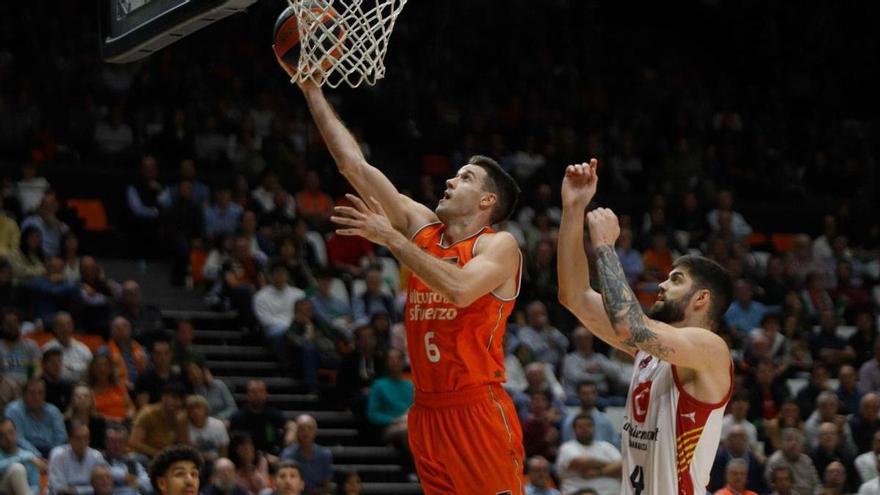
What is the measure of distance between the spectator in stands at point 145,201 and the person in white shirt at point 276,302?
177 centimetres

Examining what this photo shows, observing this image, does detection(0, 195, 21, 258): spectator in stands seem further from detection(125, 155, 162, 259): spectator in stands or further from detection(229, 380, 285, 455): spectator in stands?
detection(229, 380, 285, 455): spectator in stands

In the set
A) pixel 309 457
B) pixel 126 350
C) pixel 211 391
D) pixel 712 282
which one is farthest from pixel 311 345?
pixel 712 282

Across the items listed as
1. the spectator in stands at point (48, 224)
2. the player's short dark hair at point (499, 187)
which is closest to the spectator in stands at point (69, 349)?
the spectator in stands at point (48, 224)

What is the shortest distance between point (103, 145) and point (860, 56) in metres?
12.7

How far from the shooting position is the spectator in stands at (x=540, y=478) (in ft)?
37.3

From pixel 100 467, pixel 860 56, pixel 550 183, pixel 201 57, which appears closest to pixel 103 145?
pixel 201 57

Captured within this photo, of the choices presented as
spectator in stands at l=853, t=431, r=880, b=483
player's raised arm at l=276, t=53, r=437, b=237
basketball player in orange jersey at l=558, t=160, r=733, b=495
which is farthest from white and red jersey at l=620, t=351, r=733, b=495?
spectator in stands at l=853, t=431, r=880, b=483

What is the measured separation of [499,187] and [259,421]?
6139mm

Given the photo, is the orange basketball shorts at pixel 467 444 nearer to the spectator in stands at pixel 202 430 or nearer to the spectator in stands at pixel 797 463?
the spectator in stands at pixel 202 430

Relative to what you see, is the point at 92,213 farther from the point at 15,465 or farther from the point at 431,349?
the point at 431,349

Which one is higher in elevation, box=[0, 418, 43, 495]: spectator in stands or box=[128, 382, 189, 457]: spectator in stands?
box=[128, 382, 189, 457]: spectator in stands

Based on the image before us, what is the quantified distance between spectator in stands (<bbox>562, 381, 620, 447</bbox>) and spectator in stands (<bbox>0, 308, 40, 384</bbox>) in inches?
172

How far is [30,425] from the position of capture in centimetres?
1096

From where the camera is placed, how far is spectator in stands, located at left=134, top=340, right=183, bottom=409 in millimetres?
11836
